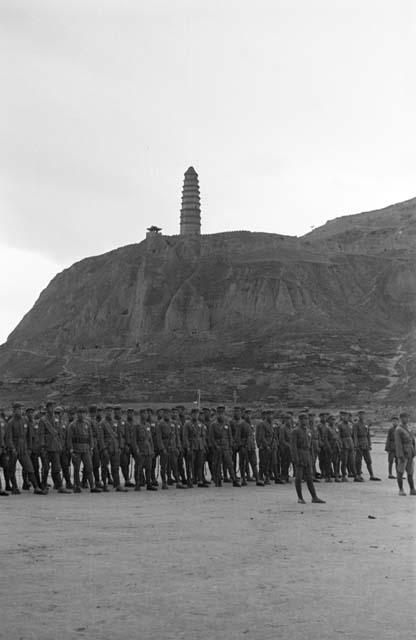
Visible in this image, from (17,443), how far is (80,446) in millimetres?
1425

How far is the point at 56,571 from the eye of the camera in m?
10.5

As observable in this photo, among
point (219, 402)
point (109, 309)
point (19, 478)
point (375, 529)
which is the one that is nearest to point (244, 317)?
point (109, 309)

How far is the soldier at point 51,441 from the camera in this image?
20.0 m

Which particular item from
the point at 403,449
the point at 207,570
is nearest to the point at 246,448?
the point at 403,449

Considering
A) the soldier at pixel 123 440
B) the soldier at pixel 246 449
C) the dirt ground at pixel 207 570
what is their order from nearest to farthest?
1. the dirt ground at pixel 207 570
2. the soldier at pixel 123 440
3. the soldier at pixel 246 449

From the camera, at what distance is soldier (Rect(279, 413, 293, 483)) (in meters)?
23.1

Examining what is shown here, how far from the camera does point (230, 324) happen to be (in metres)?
119

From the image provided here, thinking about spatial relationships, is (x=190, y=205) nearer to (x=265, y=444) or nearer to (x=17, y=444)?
(x=265, y=444)

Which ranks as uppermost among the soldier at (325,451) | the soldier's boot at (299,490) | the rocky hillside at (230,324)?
the rocky hillside at (230,324)

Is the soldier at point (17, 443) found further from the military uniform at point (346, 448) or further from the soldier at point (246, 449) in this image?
the military uniform at point (346, 448)

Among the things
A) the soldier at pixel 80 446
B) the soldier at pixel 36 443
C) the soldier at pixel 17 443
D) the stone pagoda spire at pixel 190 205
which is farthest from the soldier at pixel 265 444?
the stone pagoda spire at pixel 190 205

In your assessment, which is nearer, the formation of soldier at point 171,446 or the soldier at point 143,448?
the formation of soldier at point 171,446

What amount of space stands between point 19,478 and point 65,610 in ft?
56.4

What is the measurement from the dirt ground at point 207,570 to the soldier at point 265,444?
520cm
